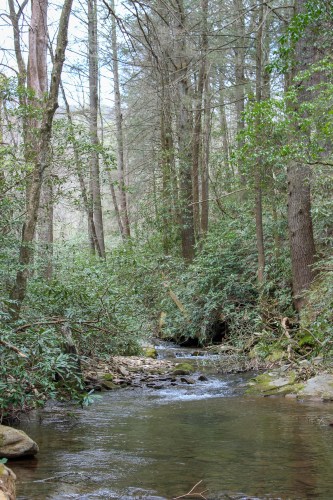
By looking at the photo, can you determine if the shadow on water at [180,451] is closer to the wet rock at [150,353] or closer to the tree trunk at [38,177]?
the tree trunk at [38,177]

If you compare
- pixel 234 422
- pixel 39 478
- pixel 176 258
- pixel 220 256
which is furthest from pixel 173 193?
pixel 39 478

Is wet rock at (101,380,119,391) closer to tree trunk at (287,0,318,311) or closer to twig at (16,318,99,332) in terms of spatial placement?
twig at (16,318,99,332)

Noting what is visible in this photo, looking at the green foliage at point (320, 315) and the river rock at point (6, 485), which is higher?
the green foliage at point (320, 315)

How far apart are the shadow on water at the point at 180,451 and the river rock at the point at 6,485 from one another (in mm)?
443

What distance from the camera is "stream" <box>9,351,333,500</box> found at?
464cm

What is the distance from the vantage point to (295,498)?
4.38 m

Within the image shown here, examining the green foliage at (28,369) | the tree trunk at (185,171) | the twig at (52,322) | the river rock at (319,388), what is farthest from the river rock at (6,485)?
the tree trunk at (185,171)

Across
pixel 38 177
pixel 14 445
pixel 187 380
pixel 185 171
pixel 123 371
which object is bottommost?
pixel 187 380

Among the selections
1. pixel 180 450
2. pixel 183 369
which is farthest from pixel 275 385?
pixel 180 450

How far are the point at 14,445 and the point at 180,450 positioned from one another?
1.69 metres

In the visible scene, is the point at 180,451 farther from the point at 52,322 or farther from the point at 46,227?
the point at 46,227

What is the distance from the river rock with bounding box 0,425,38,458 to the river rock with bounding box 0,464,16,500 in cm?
131

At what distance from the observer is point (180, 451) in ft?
19.0

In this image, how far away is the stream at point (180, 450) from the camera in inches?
183
